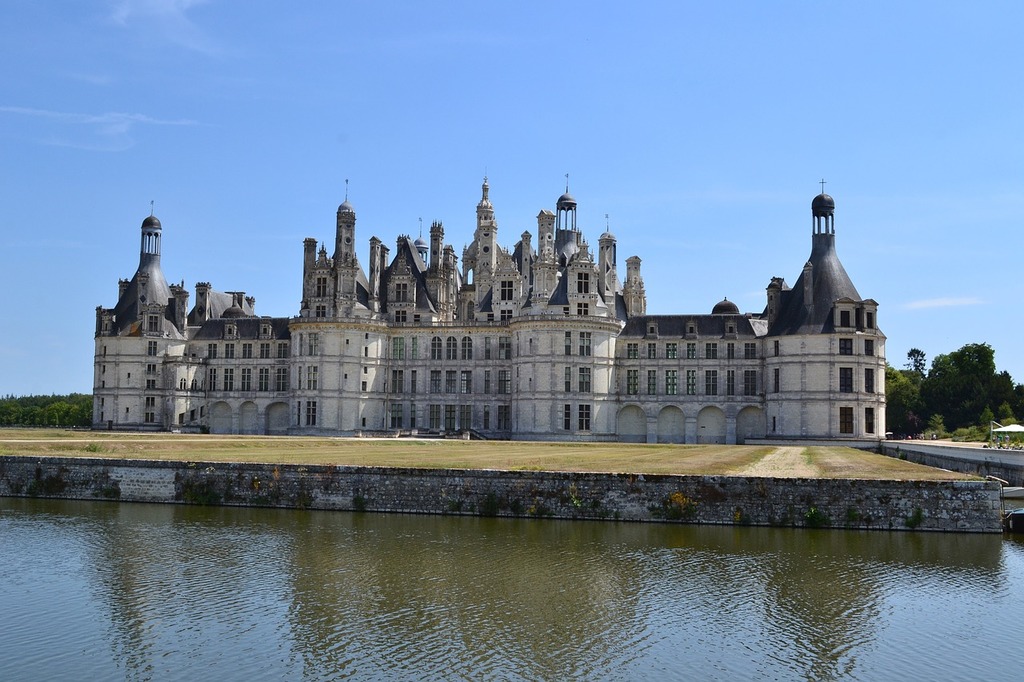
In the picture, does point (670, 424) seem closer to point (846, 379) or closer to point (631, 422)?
point (631, 422)

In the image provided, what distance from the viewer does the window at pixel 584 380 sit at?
70.6 metres

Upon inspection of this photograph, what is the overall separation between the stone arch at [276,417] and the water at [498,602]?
4816 cm

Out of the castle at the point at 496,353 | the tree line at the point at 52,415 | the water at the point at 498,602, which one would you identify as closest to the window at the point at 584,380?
the castle at the point at 496,353

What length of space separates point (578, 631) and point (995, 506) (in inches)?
721

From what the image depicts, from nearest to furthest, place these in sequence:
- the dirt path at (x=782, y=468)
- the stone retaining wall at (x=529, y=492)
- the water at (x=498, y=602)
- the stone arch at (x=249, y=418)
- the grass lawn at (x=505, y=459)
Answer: the water at (x=498, y=602), the stone retaining wall at (x=529, y=492), the dirt path at (x=782, y=468), the grass lawn at (x=505, y=459), the stone arch at (x=249, y=418)

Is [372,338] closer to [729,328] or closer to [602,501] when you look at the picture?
[729,328]

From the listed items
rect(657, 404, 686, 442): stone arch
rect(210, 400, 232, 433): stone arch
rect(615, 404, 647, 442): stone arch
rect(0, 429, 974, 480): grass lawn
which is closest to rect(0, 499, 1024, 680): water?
rect(0, 429, 974, 480): grass lawn

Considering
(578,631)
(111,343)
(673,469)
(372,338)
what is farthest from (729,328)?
(578,631)

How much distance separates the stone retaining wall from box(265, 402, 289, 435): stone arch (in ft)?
134

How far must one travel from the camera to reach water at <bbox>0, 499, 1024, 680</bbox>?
57.0 ft

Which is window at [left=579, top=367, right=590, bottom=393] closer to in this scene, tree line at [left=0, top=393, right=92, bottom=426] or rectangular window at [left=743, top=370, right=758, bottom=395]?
rectangular window at [left=743, top=370, right=758, bottom=395]

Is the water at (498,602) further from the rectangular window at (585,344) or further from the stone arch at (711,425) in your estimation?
the stone arch at (711,425)

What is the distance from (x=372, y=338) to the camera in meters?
75.9

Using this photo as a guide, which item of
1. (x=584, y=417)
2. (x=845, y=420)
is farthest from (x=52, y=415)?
(x=845, y=420)
